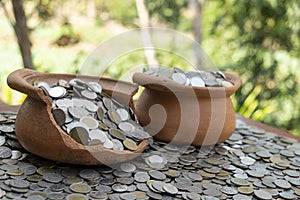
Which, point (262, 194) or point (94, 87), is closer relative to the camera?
point (262, 194)

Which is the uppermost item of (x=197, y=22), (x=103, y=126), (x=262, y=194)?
(x=197, y=22)

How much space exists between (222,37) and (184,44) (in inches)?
10.1

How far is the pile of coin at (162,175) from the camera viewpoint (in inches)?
30.4

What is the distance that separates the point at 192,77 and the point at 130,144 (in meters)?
0.26

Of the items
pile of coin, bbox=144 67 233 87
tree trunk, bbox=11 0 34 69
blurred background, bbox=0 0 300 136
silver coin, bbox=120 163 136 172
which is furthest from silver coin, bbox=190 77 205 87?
blurred background, bbox=0 0 300 136

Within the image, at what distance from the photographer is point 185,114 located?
986 millimetres

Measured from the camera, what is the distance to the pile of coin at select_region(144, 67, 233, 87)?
3.32ft

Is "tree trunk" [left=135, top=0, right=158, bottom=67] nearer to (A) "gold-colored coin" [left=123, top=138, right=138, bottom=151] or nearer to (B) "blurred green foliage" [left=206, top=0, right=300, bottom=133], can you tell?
(B) "blurred green foliage" [left=206, top=0, right=300, bottom=133]

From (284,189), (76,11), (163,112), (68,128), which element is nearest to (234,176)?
(284,189)

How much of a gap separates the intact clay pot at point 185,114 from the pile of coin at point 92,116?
7 centimetres

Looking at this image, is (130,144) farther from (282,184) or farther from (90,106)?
(282,184)

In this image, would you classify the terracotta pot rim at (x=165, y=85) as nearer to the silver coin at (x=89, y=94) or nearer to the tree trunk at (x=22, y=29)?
the silver coin at (x=89, y=94)

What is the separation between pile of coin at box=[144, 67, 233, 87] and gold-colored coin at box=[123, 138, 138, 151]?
0.21m

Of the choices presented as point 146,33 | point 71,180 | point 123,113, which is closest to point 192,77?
point 123,113
